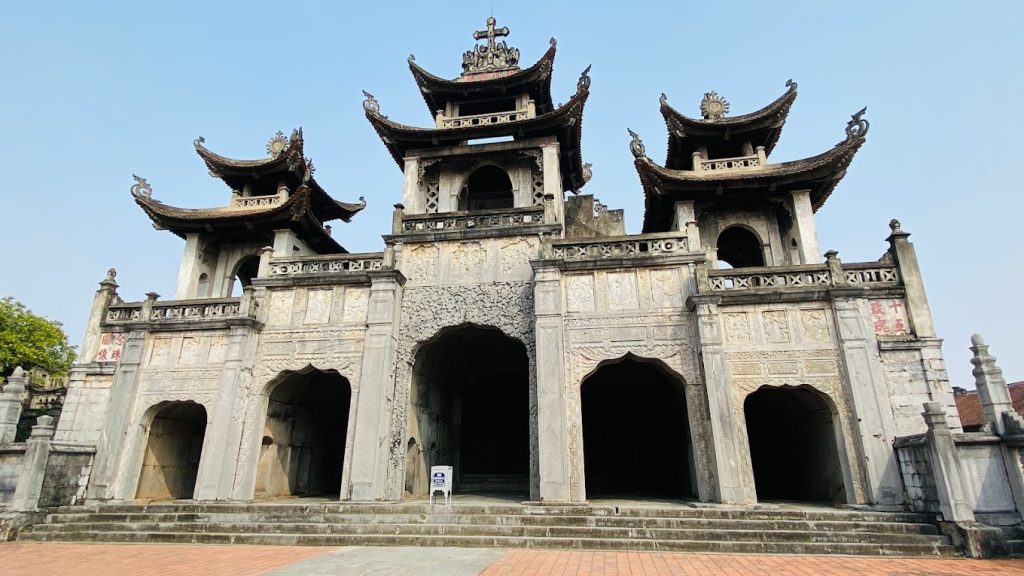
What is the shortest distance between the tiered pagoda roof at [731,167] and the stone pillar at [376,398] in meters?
8.89

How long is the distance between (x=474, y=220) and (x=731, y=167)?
30.9 ft

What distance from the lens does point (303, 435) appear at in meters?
15.9

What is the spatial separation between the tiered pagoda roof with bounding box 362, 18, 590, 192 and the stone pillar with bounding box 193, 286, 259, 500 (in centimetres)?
815

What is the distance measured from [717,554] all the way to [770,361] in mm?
4847

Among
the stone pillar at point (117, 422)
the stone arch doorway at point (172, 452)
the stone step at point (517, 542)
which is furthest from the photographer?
the stone arch doorway at point (172, 452)

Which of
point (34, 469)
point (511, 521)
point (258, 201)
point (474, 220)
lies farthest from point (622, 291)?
point (258, 201)

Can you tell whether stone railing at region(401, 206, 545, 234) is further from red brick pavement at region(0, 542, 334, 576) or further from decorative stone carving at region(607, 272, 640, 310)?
red brick pavement at region(0, 542, 334, 576)

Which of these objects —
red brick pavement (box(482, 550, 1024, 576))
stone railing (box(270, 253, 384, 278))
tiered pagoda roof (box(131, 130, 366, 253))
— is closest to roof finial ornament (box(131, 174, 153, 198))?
tiered pagoda roof (box(131, 130, 366, 253))

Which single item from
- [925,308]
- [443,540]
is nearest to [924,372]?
[925,308]

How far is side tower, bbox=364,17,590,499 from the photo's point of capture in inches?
529

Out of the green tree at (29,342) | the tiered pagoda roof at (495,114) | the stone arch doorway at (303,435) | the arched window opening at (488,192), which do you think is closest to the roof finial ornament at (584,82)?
the tiered pagoda roof at (495,114)

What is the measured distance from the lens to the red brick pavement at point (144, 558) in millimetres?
7418

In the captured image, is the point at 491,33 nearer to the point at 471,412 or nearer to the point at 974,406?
the point at 471,412

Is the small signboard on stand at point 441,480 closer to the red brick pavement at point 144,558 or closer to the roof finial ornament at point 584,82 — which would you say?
the red brick pavement at point 144,558
